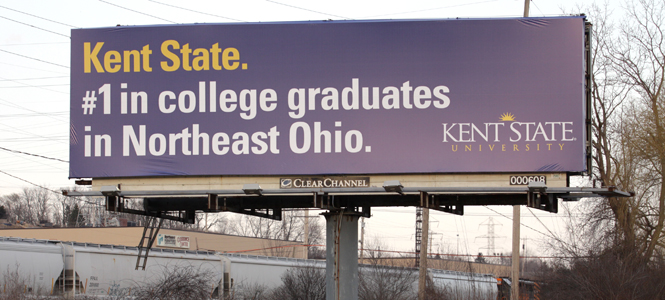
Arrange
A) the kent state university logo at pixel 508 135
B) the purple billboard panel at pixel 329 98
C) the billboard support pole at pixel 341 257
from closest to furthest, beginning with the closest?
the kent state university logo at pixel 508 135 < the purple billboard panel at pixel 329 98 < the billboard support pole at pixel 341 257

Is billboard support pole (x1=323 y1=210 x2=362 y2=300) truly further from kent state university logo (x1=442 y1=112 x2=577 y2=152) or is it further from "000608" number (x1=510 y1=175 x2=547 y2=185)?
"000608" number (x1=510 y1=175 x2=547 y2=185)

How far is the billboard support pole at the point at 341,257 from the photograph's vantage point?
15000mm

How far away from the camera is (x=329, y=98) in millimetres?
14469

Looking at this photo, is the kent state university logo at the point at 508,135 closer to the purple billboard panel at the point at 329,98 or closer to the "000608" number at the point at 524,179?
the purple billboard panel at the point at 329,98

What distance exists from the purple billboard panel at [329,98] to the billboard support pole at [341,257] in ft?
5.70

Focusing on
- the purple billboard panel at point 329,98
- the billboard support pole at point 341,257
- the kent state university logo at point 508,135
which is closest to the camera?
the kent state university logo at point 508,135

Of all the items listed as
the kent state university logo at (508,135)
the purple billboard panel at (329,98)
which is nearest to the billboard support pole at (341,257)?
the purple billboard panel at (329,98)

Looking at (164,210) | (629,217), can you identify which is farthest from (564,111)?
(629,217)

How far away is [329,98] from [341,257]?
3880 millimetres

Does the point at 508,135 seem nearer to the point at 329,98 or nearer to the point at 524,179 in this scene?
the point at 524,179

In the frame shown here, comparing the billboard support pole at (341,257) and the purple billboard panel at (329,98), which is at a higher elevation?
the purple billboard panel at (329,98)

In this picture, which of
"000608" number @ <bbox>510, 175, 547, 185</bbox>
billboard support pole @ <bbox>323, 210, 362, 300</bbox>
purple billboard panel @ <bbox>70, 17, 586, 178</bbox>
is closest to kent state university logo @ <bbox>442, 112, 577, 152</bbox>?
purple billboard panel @ <bbox>70, 17, 586, 178</bbox>

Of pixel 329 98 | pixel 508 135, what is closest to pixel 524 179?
pixel 508 135

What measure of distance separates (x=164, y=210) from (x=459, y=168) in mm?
7862
